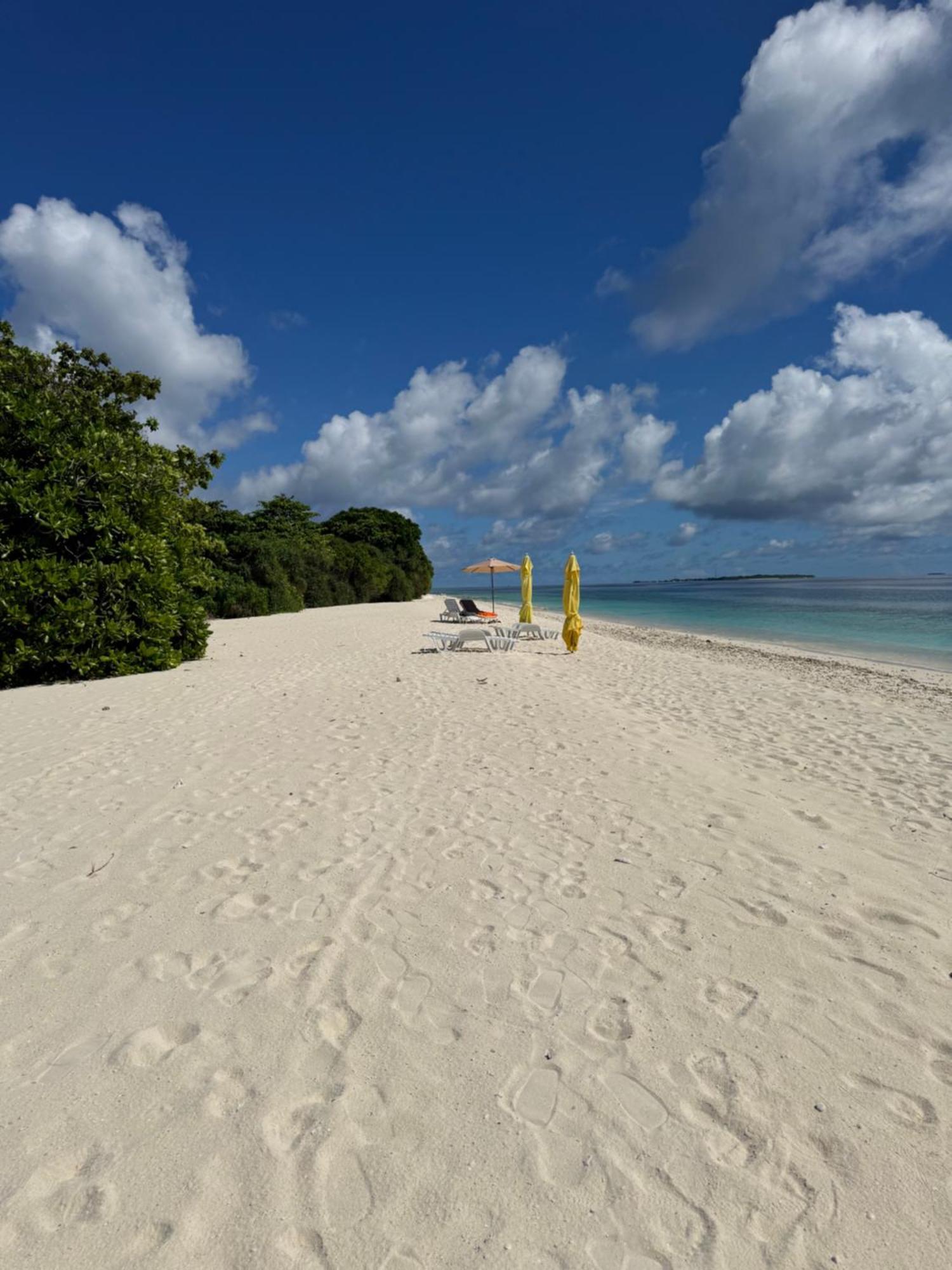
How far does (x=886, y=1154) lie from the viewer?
191cm

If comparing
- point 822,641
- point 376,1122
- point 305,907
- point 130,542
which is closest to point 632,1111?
point 376,1122

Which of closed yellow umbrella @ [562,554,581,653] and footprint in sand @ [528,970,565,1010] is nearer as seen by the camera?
footprint in sand @ [528,970,565,1010]

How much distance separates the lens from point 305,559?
34.1 meters

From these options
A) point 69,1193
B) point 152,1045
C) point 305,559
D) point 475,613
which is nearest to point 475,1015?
point 152,1045

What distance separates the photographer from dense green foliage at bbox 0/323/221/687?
948 centimetres

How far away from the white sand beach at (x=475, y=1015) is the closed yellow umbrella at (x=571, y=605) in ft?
29.6

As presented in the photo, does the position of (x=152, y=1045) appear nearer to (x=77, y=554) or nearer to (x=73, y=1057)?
(x=73, y=1057)

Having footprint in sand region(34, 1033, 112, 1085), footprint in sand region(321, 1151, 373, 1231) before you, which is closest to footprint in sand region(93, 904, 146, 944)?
footprint in sand region(34, 1033, 112, 1085)

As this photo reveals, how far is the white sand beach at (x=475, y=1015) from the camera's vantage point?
173 cm

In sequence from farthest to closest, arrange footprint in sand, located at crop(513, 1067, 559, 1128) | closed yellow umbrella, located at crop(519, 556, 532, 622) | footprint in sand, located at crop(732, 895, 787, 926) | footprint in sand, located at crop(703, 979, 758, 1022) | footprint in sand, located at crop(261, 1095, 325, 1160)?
closed yellow umbrella, located at crop(519, 556, 532, 622) → footprint in sand, located at crop(732, 895, 787, 926) → footprint in sand, located at crop(703, 979, 758, 1022) → footprint in sand, located at crop(513, 1067, 559, 1128) → footprint in sand, located at crop(261, 1095, 325, 1160)

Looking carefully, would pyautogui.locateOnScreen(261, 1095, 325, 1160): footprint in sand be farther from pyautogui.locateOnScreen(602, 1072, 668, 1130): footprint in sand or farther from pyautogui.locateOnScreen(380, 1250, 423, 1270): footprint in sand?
pyautogui.locateOnScreen(602, 1072, 668, 1130): footprint in sand

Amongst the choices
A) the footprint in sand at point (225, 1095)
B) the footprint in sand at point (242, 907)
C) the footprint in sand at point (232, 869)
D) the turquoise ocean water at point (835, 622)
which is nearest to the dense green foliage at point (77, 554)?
the footprint in sand at point (232, 869)

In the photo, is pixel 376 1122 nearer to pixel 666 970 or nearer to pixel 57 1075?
pixel 57 1075

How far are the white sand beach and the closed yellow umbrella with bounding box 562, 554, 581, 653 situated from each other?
9.01m
